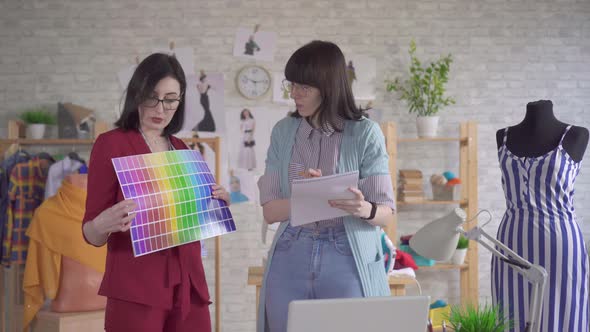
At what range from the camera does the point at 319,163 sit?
2.07m

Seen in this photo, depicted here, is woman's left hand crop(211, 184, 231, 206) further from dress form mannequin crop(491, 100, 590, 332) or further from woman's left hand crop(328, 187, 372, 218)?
dress form mannequin crop(491, 100, 590, 332)

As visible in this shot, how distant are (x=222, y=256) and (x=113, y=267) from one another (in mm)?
3436

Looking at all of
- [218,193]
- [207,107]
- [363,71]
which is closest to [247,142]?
[207,107]

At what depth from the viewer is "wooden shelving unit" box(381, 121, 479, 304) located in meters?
5.06

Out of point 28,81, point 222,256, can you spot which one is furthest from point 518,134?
point 28,81

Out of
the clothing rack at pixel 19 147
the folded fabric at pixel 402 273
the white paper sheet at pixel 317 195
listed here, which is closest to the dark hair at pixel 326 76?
the white paper sheet at pixel 317 195

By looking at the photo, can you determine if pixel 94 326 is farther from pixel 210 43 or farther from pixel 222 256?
pixel 210 43

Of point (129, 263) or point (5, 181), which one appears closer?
point (129, 263)

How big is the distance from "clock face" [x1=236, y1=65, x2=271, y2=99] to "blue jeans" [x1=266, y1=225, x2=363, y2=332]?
3.43 meters

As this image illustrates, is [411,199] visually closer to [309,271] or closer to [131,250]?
[309,271]

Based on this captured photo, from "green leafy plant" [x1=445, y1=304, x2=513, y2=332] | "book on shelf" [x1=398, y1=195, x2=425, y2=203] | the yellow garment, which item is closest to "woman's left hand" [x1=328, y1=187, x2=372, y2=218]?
"green leafy plant" [x1=445, y1=304, x2=513, y2=332]

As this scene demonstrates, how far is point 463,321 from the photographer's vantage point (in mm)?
1680

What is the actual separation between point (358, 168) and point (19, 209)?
3.39 m

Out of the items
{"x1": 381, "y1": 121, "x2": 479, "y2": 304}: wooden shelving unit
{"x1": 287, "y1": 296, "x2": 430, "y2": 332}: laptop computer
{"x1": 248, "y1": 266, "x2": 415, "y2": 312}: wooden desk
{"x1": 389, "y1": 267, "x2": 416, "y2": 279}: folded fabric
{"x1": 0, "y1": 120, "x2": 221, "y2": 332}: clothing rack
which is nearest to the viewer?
{"x1": 287, "y1": 296, "x2": 430, "y2": 332}: laptop computer
